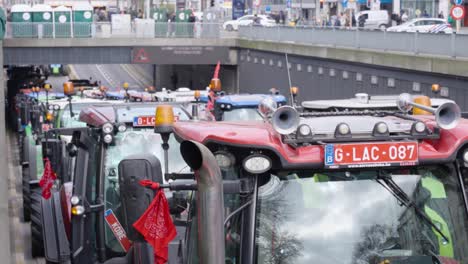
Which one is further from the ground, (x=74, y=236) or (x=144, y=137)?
(x=144, y=137)

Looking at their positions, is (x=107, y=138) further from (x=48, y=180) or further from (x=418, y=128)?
(x=418, y=128)

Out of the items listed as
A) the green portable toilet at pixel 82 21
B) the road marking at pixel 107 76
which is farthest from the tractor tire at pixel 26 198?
the road marking at pixel 107 76

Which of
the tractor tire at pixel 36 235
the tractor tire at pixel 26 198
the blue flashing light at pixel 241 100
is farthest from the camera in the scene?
the tractor tire at pixel 26 198

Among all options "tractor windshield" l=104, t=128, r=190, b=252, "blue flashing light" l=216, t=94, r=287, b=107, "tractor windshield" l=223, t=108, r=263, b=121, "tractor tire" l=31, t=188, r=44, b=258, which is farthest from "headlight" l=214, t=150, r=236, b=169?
"blue flashing light" l=216, t=94, r=287, b=107

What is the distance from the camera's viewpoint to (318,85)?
40.2 metres

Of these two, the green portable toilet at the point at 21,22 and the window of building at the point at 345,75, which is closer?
the window of building at the point at 345,75

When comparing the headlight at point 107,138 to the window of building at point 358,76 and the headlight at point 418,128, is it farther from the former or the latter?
the window of building at point 358,76

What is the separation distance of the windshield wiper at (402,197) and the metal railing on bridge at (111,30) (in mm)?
47168

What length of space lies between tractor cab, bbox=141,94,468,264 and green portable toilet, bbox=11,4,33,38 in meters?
47.0

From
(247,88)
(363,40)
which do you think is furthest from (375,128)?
(247,88)

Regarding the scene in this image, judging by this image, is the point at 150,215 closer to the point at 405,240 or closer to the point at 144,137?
the point at 405,240

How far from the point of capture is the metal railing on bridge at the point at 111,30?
52.7m

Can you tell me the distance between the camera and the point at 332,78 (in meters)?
38.1

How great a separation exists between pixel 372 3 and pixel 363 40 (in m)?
40.8
